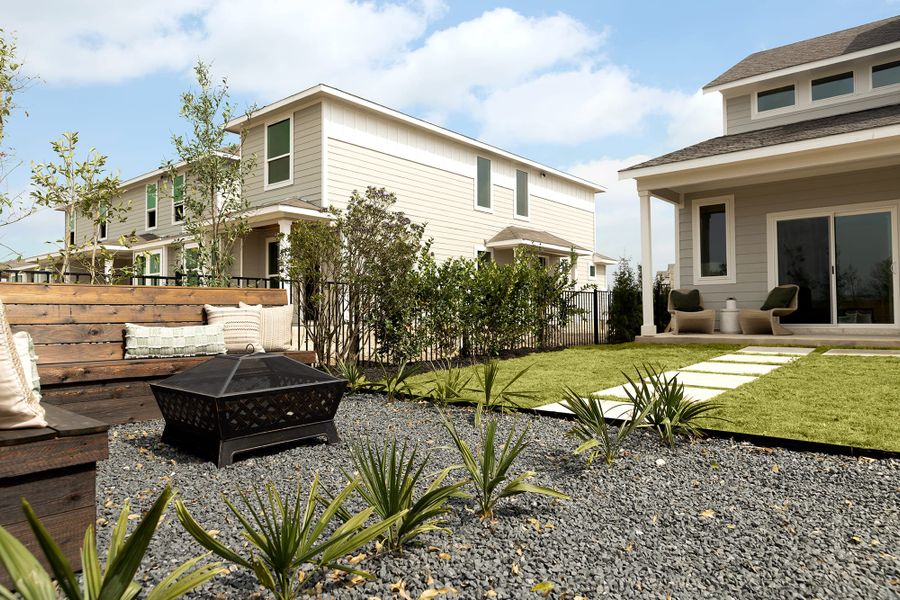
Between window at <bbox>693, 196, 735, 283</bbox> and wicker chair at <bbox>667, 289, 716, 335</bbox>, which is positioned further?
window at <bbox>693, 196, 735, 283</bbox>

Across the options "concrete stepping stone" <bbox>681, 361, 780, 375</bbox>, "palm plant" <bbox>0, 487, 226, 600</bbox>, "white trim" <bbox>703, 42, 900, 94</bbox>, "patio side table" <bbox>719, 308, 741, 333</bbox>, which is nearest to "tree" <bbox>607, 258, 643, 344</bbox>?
"patio side table" <bbox>719, 308, 741, 333</bbox>

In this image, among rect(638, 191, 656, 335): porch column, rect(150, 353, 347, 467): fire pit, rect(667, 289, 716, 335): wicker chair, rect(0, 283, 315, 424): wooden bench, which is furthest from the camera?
rect(667, 289, 716, 335): wicker chair

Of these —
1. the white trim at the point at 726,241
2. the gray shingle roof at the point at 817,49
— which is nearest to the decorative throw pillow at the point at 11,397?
the white trim at the point at 726,241

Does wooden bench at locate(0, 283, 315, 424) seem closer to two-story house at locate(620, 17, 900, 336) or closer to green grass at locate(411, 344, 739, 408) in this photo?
green grass at locate(411, 344, 739, 408)

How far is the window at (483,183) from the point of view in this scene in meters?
15.5

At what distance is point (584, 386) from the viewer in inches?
215

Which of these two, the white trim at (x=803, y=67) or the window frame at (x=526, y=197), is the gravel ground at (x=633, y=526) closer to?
the white trim at (x=803, y=67)

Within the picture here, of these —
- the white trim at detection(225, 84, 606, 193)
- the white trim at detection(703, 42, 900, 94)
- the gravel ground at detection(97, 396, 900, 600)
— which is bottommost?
the gravel ground at detection(97, 396, 900, 600)

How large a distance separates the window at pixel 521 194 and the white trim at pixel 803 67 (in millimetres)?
6710

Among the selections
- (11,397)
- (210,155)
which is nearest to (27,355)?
(11,397)

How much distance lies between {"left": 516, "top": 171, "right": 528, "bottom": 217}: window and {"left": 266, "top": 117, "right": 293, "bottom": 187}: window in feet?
24.3

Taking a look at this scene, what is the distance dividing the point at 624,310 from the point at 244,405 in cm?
890

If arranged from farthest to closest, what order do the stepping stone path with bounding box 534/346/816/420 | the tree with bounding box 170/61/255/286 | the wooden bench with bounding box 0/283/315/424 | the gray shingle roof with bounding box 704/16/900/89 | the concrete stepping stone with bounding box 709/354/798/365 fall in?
1. the gray shingle roof with bounding box 704/16/900/89
2. the tree with bounding box 170/61/255/286
3. the concrete stepping stone with bounding box 709/354/798/365
4. the stepping stone path with bounding box 534/346/816/420
5. the wooden bench with bounding box 0/283/315/424

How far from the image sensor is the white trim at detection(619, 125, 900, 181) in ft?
25.5
